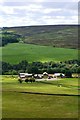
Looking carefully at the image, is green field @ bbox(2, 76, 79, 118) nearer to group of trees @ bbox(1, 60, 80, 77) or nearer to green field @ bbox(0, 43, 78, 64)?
group of trees @ bbox(1, 60, 80, 77)

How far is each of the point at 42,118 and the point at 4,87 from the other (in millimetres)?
20888

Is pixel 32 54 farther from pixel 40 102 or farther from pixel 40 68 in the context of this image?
pixel 40 102

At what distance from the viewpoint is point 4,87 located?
52.8 m

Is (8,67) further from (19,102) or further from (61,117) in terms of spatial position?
(61,117)

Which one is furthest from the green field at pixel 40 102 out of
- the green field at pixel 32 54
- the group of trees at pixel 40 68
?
the green field at pixel 32 54

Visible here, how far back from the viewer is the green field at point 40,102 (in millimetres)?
34469

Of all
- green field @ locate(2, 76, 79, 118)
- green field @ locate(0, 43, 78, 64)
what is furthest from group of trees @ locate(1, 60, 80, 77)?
green field @ locate(2, 76, 79, 118)

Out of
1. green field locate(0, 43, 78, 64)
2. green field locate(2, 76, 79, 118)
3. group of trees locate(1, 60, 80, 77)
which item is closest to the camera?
green field locate(2, 76, 79, 118)

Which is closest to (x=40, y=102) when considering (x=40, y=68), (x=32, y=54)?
(x=40, y=68)

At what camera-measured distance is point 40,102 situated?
135 ft

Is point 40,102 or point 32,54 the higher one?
point 32,54

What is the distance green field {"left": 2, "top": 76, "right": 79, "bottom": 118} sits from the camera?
3447 centimetres

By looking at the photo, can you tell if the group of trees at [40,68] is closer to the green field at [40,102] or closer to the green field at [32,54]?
the green field at [32,54]

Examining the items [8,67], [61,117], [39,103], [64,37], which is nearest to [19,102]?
[39,103]
